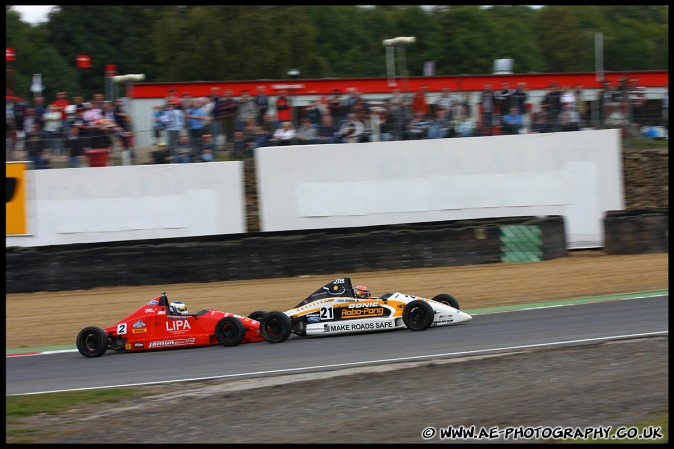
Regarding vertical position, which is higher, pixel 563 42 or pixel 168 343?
pixel 563 42

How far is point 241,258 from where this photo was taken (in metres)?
15.6

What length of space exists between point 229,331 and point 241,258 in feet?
16.8

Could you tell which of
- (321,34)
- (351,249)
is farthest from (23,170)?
(321,34)

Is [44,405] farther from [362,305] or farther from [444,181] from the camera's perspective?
[444,181]

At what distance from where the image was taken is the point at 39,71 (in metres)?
50.8

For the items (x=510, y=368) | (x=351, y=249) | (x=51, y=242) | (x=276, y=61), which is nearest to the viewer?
Answer: (x=510, y=368)

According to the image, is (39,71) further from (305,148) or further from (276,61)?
(305,148)

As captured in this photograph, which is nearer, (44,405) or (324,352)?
(44,405)

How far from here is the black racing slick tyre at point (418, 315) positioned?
10438mm

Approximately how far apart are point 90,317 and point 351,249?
4901 millimetres

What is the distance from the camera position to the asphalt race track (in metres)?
9.14

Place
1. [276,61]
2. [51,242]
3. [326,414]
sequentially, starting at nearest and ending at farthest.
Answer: [326,414] → [51,242] → [276,61]

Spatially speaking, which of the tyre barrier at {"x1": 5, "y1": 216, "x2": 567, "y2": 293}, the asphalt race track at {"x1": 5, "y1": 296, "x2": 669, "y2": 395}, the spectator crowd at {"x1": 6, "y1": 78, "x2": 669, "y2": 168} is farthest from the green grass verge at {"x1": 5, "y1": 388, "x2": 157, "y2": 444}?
the spectator crowd at {"x1": 6, "y1": 78, "x2": 669, "y2": 168}

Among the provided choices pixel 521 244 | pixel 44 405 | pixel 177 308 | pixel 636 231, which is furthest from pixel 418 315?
pixel 636 231
